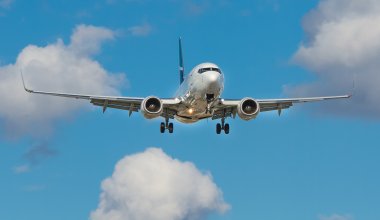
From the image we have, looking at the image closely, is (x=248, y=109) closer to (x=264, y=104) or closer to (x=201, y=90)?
(x=201, y=90)

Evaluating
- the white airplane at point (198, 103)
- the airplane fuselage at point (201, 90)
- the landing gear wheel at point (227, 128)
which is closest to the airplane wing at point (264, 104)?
the white airplane at point (198, 103)

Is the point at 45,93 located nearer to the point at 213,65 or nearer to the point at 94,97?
the point at 94,97

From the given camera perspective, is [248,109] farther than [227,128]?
No

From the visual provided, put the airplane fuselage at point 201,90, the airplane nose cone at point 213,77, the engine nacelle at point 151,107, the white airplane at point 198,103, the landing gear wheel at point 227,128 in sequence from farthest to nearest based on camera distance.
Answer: the landing gear wheel at point 227,128 < the engine nacelle at point 151,107 < the white airplane at point 198,103 < the airplane fuselage at point 201,90 < the airplane nose cone at point 213,77

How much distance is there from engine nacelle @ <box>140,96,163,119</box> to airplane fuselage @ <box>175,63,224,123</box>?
218 centimetres

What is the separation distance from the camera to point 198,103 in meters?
59.9

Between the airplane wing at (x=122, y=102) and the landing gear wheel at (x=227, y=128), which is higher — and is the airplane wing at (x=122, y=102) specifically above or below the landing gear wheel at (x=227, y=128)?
above

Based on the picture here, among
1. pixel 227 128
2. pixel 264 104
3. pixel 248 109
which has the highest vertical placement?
pixel 264 104

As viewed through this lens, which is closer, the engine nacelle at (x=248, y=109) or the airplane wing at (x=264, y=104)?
the engine nacelle at (x=248, y=109)

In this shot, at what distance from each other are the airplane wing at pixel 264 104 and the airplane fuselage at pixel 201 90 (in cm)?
146

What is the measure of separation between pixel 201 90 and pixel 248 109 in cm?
495

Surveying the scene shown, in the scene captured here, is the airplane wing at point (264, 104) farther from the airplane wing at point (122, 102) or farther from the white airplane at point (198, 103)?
the airplane wing at point (122, 102)

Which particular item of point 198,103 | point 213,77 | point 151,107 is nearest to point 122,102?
point 151,107

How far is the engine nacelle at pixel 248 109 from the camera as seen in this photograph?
60.8 m
